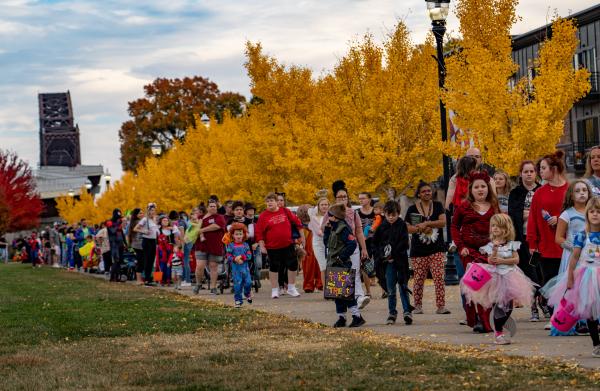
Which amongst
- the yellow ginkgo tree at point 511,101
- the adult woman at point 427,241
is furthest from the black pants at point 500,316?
the yellow ginkgo tree at point 511,101


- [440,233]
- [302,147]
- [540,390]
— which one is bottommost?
[540,390]

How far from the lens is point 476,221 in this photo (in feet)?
44.7

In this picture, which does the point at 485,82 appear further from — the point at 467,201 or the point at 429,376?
the point at 429,376

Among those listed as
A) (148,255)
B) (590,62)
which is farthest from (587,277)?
(590,62)

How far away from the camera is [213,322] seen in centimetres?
1567

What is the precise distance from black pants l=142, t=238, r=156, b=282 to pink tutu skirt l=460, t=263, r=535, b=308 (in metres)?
17.1

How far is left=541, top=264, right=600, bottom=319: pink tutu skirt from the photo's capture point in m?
10.9

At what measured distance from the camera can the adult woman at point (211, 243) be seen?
23.9 m

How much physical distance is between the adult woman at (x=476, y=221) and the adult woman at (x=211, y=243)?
10628 millimetres

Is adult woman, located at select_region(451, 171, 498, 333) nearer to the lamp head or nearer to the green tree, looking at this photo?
Result: the lamp head

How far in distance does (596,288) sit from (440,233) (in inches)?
215

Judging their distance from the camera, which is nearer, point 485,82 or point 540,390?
point 540,390

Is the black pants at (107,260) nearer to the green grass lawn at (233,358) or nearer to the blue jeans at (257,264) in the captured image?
the blue jeans at (257,264)

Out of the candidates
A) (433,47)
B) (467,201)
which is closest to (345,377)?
(467,201)
